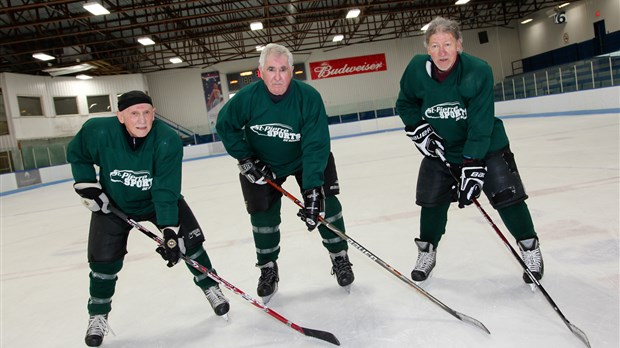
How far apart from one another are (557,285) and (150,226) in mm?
3574

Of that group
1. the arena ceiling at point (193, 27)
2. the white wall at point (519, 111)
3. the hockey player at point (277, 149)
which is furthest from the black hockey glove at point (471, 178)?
the arena ceiling at point (193, 27)

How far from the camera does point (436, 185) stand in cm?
229

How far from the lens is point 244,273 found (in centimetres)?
277

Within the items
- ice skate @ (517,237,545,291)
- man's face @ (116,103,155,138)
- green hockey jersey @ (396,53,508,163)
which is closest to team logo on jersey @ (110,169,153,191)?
man's face @ (116,103,155,138)

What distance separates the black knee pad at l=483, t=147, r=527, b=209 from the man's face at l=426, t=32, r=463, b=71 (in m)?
0.49

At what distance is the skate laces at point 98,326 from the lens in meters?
2.09

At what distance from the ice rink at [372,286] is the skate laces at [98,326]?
52mm

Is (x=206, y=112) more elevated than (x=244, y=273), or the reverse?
(x=206, y=112)

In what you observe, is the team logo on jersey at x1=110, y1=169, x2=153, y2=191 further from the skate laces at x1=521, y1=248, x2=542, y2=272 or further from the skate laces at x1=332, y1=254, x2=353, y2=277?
the skate laces at x1=521, y1=248, x2=542, y2=272

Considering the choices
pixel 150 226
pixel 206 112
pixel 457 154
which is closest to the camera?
pixel 457 154

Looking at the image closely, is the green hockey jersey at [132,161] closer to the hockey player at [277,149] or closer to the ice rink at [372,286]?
the hockey player at [277,149]

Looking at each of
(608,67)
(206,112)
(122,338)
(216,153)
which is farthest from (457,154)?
(206,112)

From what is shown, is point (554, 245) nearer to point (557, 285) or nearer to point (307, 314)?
point (557, 285)

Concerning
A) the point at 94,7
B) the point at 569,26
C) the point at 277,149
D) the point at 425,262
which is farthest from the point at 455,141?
the point at 569,26
